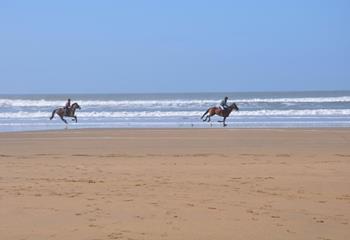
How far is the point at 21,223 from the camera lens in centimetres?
659

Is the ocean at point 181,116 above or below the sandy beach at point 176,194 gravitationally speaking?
above

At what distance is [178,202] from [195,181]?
1987 millimetres

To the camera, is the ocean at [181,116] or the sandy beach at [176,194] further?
the ocean at [181,116]

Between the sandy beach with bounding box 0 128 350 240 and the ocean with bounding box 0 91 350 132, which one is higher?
the ocean with bounding box 0 91 350 132

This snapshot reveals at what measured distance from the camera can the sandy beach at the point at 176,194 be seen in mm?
6328

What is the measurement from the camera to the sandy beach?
249 inches

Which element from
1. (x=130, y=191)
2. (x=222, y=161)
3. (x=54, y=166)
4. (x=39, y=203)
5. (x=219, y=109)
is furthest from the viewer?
(x=219, y=109)

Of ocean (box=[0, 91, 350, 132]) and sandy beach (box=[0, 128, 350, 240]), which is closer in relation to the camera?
sandy beach (box=[0, 128, 350, 240])

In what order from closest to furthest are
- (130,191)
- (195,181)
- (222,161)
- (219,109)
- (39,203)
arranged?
(39,203)
(130,191)
(195,181)
(222,161)
(219,109)

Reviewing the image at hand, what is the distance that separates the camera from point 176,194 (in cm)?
836

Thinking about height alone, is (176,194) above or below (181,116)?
below

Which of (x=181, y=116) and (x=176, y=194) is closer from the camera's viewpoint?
(x=176, y=194)

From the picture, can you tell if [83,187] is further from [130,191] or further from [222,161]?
[222,161]

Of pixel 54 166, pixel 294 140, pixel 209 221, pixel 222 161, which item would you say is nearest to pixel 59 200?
pixel 209 221
